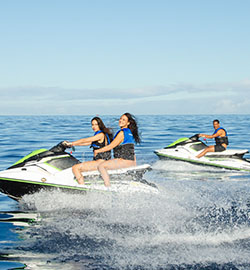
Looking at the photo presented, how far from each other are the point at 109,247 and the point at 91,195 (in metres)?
2.20

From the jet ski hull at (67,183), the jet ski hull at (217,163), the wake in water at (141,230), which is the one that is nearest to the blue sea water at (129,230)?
the wake in water at (141,230)

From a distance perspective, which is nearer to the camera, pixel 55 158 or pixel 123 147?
pixel 123 147

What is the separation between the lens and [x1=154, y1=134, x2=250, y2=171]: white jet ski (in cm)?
1202

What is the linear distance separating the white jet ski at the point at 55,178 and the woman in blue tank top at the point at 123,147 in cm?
15

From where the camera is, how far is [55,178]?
22.9ft

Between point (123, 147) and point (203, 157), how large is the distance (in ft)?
19.7

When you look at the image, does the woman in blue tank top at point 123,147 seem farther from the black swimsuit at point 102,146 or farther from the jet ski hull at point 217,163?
the jet ski hull at point 217,163

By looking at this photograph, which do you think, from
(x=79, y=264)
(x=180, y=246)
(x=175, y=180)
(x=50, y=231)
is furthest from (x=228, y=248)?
(x=175, y=180)

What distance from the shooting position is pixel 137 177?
7.22 m

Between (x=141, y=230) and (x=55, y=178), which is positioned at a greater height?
(x=55, y=178)

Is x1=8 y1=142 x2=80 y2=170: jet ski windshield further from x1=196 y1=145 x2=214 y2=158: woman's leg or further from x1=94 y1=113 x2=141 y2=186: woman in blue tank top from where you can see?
x1=196 y1=145 x2=214 y2=158: woman's leg

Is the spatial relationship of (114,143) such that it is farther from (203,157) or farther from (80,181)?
(203,157)

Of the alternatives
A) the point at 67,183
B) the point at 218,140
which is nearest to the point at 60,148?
the point at 67,183

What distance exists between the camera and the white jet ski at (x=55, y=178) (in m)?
6.89
